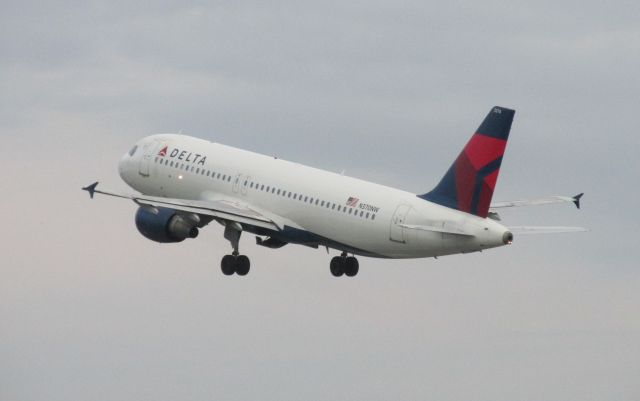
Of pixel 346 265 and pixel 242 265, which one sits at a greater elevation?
pixel 346 265

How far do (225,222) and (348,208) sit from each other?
27.7ft

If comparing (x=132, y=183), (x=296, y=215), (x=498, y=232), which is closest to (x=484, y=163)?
(x=498, y=232)

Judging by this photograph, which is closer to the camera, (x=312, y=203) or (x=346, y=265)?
(x=312, y=203)

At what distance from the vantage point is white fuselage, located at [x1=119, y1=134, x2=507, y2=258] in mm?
115688

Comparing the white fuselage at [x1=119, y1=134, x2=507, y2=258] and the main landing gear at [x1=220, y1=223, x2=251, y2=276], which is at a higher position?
the white fuselage at [x1=119, y1=134, x2=507, y2=258]

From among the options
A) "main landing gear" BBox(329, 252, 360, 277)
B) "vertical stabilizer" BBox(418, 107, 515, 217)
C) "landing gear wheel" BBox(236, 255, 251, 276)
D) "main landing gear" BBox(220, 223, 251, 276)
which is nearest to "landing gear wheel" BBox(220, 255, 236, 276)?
"main landing gear" BBox(220, 223, 251, 276)

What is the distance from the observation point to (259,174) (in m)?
126

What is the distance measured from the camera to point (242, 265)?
12538 centimetres

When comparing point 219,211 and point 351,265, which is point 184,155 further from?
point 351,265

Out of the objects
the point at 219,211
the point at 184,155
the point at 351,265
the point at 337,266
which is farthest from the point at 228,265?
the point at 184,155

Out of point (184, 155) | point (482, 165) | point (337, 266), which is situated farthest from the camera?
point (184, 155)

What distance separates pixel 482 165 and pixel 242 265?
56.2ft

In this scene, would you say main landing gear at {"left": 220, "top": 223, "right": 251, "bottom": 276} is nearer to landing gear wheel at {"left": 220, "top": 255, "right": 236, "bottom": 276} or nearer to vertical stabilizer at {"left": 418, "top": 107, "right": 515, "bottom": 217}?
landing gear wheel at {"left": 220, "top": 255, "right": 236, "bottom": 276}

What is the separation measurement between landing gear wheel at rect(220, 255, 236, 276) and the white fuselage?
3.12 meters
